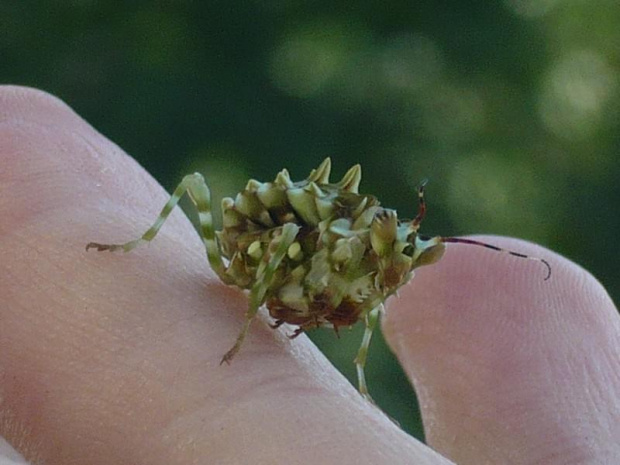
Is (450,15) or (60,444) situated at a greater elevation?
(450,15)

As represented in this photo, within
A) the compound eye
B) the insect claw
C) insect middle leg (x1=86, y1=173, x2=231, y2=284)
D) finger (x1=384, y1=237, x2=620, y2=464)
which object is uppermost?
the compound eye

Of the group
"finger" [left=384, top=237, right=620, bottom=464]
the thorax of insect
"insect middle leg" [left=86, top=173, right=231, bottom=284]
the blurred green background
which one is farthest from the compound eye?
the blurred green background

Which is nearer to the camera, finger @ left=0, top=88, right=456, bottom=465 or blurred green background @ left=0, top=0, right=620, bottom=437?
finger @ left=0, top=88, right=456, bottom=465

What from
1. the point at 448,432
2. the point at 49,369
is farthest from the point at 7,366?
the point at 448,432

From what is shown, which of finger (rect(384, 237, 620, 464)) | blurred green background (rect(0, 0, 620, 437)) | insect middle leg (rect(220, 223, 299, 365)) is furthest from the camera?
blurred green background (rect(0, 0, 620, 437))

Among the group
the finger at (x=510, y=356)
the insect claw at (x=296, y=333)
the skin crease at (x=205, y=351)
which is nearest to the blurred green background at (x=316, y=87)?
the finger at (x=510, y=356)

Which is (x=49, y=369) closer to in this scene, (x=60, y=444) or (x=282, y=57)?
(x=60, y=444)

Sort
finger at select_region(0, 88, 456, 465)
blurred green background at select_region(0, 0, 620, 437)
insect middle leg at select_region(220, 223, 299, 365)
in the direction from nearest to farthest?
1. finger at select_region(0, 88, 456, 465)
2. insect middle leg at select_region(220, 223, 299, 365)
3. blurred green background at select_region(0, 0, 620, 437)

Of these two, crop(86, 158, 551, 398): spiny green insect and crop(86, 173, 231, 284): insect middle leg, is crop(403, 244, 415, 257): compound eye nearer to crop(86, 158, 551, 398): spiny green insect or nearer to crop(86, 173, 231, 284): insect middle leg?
crop(86, 158, 551, 398): spiny green insect
